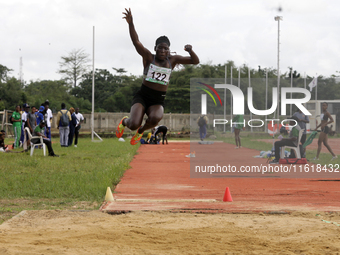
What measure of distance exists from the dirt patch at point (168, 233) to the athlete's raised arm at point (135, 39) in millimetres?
2619

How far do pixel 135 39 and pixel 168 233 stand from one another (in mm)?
2948

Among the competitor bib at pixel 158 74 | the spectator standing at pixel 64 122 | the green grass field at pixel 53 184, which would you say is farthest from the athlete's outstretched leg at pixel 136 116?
the spectator standing at pixel 64 122

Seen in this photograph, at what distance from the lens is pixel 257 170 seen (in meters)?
14.2

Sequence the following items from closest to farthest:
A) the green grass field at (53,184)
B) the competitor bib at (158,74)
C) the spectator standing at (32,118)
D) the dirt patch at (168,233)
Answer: the dirt patch at (168,233), the competitor bib at (158,74), the green grass field at (53,184), the spectator standing at (32,118)

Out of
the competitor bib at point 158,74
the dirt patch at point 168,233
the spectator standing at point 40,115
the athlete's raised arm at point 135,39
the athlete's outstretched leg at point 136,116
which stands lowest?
the dirt patch at point 168,233

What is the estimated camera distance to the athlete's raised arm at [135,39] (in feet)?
20.8

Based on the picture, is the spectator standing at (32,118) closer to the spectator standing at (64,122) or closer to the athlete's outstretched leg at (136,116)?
the spectator standing at (64,122)

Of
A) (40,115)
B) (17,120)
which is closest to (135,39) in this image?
(40,115)

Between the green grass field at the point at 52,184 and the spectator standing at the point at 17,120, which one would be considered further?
the spectator standing at the point at 17,120

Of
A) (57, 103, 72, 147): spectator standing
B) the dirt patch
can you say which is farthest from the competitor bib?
(57, 103, 72, 147): spectator standing

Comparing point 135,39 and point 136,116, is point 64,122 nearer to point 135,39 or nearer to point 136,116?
point 136,116

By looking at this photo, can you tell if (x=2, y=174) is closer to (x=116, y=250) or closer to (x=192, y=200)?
(x=192, y=200)

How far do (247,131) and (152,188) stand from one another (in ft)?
54.0

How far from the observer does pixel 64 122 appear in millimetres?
19562
